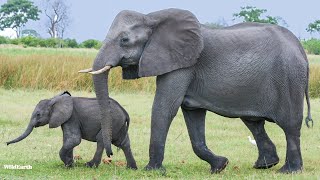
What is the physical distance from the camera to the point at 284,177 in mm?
9484

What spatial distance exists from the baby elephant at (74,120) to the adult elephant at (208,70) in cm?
64

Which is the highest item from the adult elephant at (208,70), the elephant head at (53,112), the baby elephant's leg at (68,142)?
the adult elephant at (208,70)

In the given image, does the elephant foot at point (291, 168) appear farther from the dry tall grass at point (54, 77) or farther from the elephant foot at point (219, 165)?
the dry tall grass at point (54, 77)

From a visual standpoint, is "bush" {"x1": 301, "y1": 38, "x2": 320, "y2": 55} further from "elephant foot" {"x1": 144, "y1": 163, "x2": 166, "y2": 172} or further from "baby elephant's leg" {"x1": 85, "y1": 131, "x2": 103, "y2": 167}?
"elephant foot" {"x1": 144, "y1": 163, "x2": 166, "y2": 172}

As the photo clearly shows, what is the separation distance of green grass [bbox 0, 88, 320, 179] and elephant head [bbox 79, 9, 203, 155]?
86 centimetres

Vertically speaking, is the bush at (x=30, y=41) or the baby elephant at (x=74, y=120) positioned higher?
the baby elephant at (x=74, y=120)

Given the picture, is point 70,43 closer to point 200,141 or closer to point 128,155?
point 128,155

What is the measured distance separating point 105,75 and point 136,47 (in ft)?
1.90

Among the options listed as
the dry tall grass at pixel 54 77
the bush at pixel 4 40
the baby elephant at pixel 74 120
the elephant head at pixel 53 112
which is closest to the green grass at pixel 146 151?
the baby elephant at pixel 74 120

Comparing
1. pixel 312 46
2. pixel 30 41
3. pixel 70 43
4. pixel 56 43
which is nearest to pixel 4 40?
pixel 30 41

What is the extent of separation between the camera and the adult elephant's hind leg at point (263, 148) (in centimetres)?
1077

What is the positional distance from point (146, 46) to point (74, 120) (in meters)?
1.35

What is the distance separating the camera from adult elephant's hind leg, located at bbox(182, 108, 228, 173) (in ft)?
33.0

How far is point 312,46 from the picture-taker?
72250mm
